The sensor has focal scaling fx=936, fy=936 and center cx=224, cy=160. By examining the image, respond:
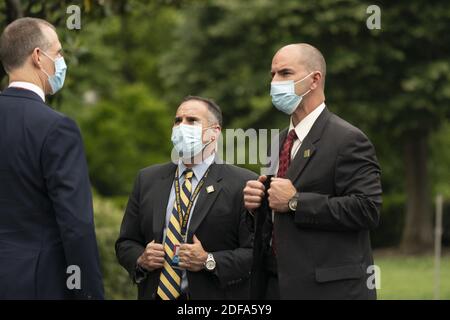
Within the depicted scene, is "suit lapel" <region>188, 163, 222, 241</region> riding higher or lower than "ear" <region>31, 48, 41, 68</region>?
lower

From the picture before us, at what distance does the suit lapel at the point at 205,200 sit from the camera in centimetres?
611

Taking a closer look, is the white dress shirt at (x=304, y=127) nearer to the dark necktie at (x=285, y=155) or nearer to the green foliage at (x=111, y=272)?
the dark necktie at (x=285, y=155)

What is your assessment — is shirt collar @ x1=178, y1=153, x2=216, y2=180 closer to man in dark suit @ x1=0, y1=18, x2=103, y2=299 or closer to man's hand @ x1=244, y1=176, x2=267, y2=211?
man's hand @ x1=244, y1=176, x2=267, y2=211

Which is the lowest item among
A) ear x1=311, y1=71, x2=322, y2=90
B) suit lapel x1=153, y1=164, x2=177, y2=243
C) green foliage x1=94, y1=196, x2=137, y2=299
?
green foliage x1=94, y1=196, x2=137, y2=299

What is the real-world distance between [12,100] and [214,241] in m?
1.69

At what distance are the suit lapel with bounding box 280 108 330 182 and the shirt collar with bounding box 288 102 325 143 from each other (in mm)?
52

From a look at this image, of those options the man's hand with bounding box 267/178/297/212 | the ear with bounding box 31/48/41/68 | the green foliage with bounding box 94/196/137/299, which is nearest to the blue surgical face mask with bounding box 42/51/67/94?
the ear with bounding box 31/48/41/68

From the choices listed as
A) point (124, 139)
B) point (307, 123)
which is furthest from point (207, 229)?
point (124, 139)

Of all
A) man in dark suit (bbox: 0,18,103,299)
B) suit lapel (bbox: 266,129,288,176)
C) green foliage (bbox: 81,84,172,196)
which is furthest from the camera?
green foliage (bbox: 81,84,172,196)

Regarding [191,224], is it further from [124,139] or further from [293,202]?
[124,139]

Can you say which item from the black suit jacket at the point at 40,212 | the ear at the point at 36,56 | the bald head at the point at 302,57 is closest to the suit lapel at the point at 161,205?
the black suit jacket at the point at 40,212

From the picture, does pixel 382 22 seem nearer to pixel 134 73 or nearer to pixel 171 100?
pixel 171 100

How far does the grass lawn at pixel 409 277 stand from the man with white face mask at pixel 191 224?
10340 mm

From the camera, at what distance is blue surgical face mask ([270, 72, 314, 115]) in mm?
5711
